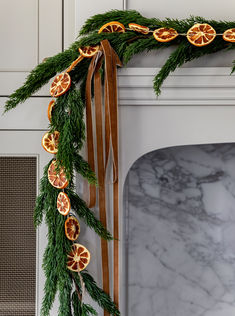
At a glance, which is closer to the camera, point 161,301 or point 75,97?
point 75,97

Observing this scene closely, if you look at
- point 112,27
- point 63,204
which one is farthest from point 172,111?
point 63,204

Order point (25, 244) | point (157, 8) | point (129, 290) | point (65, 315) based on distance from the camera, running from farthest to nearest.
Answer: point (129, 290)
point (25, 244)
point (157, 8)
point (65, 315)

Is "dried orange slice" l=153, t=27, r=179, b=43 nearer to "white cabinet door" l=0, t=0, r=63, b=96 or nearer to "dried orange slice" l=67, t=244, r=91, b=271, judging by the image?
"white cabinet door" l=0, t=0, r=63, b=96

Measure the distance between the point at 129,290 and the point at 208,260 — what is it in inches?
11.7

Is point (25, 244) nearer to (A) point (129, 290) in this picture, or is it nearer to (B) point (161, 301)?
(A) point (129, 290)

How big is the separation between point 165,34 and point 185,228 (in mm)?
696

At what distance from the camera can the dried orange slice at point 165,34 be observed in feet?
3.32

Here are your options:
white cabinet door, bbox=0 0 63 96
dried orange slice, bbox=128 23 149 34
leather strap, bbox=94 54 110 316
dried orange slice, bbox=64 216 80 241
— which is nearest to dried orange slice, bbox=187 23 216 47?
dried orange slice, bbox=128 23 149 34

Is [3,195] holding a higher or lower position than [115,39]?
lower

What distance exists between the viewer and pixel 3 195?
4.04ft

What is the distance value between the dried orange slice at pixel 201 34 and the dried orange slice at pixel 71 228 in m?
0.54

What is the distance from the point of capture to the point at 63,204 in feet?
3.19

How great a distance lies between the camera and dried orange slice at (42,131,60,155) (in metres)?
1.00

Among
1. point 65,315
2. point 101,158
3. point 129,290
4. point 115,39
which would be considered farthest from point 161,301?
point 115,39
